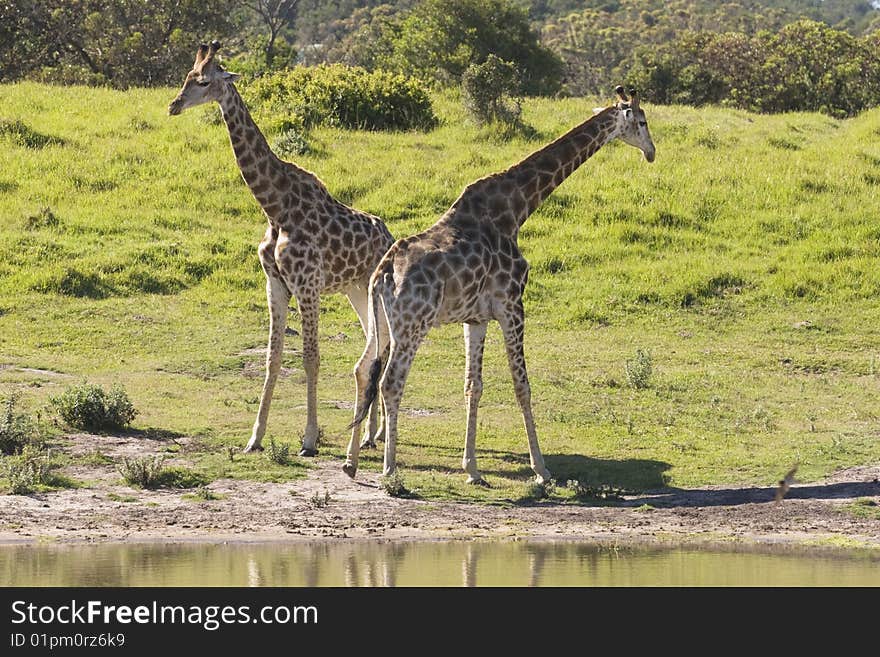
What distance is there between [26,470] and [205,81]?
4.12 m

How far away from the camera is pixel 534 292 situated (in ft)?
68.1

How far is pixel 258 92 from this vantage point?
91.6ft

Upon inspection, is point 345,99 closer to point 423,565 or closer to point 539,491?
point 539,491

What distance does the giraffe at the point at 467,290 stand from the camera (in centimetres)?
1206

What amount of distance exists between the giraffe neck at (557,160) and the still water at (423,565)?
3989mm

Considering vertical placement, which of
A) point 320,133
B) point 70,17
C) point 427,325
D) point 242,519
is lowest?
point 242,519

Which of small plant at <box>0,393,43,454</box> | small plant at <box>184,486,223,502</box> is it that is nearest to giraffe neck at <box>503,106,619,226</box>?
small plant at <box>184,486,223,502</box>

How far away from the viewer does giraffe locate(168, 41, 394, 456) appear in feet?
45.2

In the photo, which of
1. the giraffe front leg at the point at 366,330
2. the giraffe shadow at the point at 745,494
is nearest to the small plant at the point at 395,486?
the giraffe shadow at the point at 745,494

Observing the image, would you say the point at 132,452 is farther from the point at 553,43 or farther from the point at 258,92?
the point at 553,43

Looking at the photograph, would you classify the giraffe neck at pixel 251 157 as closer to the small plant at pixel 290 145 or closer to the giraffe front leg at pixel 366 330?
the giraffe front leg at pixel 366 330

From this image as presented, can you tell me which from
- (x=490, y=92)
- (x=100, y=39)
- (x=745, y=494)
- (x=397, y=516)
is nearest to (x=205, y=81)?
(x=397, y=516)
